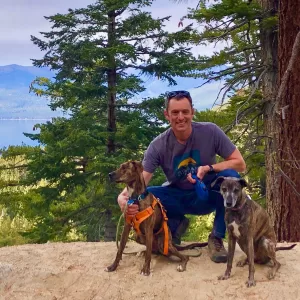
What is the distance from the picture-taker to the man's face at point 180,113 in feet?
14.8

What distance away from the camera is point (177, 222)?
5148mm

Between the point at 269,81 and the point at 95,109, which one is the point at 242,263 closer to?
the point at 269,81

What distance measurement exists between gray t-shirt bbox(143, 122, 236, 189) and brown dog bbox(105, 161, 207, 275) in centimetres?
45

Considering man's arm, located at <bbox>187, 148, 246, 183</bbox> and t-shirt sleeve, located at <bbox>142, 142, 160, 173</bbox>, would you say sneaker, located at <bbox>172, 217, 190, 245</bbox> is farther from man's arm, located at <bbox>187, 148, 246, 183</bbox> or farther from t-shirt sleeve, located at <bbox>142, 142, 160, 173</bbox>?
man's arm, located at <bbox>187, 148, 246, 183</bbox>

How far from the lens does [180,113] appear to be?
452cm

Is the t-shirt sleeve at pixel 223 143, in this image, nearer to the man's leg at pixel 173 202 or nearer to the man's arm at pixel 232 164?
the man's arm at pixel 232 164

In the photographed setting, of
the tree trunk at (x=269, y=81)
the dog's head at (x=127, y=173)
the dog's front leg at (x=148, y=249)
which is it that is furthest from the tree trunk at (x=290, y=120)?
the dog's head at (x=127, y=173)

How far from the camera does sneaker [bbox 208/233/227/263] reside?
464 cm

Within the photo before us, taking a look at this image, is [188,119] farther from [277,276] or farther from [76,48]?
[76,48]

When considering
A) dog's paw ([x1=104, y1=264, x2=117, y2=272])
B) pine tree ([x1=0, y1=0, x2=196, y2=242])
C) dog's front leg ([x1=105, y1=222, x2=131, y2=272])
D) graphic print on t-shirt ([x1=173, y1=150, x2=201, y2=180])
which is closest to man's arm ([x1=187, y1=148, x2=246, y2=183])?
graphic print on t-shirt ([x1=173, y1=150, x2=201, y2=180])

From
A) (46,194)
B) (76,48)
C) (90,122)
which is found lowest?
(46,194)

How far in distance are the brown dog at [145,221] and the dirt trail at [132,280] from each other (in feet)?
0.37

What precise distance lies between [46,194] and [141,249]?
8948 millimetres

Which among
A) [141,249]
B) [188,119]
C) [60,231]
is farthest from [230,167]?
[60,231]
